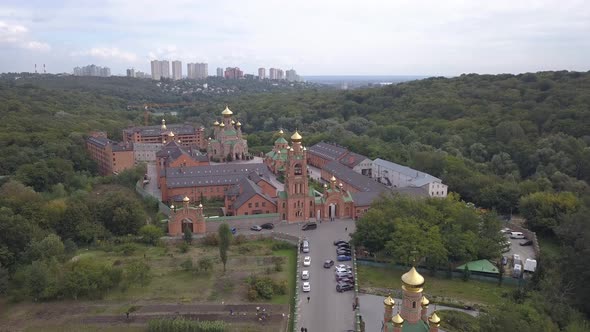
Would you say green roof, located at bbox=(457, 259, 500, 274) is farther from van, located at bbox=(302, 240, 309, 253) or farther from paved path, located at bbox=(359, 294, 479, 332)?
van, located at bbox=(302, 240, 309, 253)

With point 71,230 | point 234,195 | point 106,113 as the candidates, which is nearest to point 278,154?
point 234,195

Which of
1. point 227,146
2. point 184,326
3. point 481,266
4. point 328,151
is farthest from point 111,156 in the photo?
point 481,266

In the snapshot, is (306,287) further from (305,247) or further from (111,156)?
(111,156)

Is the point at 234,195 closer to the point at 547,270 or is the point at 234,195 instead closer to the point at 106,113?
the point at 547,270

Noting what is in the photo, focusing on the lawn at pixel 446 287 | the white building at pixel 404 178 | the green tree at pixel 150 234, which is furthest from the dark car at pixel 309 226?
the white building at pixel 404 178

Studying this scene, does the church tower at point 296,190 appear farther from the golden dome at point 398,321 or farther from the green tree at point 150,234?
the golden dome at point 398,321

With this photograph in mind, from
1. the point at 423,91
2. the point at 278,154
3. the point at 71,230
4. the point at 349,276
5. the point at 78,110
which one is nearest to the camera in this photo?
the point at 349,276

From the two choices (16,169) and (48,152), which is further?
(48,152)
